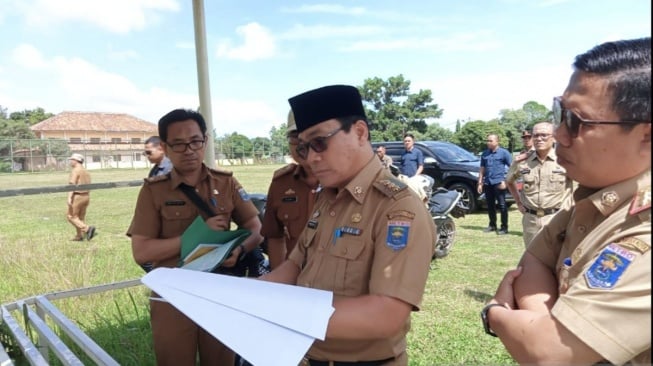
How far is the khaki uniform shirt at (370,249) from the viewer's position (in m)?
1.22

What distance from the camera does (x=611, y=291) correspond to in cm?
78


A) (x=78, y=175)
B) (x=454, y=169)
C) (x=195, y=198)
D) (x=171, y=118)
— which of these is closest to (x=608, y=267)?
(x=195, y=198)

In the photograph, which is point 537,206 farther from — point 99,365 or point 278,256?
point 99,365

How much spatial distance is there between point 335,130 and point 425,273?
1.62 ft

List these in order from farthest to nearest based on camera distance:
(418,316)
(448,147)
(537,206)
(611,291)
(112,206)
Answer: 1. (112,206)
2. (448,147)
3. (537,206)
4. (418,316)
5. (611,291)

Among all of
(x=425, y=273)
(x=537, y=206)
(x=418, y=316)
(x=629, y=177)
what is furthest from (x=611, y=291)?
(x=537, y=206)

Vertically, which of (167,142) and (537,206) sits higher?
(167,142)

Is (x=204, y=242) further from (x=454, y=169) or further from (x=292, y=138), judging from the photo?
(x=454, y=169)

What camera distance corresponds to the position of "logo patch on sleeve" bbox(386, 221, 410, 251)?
48.6 inches

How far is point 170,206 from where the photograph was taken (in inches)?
91.0

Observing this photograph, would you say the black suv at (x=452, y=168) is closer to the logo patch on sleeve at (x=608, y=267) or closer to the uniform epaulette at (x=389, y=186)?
the uniform epaulette at (x=389, y=186)

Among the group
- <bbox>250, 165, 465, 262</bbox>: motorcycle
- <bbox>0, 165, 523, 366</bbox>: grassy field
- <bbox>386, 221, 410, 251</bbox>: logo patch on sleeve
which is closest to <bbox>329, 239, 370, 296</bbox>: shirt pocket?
<bbox>386, 221, 410, 251</bbox>: logo patch on sleeve

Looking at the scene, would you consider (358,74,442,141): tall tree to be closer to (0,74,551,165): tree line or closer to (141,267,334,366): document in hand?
(0,74,551,165): tree line

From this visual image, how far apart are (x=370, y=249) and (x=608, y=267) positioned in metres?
0.63
